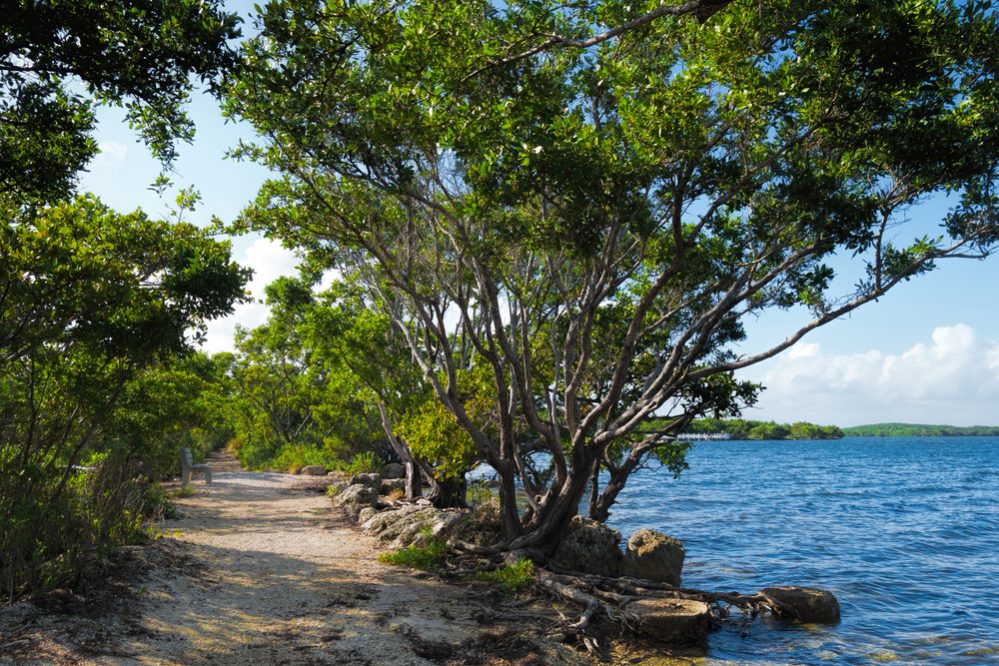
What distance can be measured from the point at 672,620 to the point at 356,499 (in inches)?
469

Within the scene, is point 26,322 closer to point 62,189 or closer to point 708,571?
point 62,189

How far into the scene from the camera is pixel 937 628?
1202 cm

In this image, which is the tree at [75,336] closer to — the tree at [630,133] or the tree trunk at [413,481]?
the tree at [630,133]

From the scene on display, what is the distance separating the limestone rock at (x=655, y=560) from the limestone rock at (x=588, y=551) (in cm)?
28

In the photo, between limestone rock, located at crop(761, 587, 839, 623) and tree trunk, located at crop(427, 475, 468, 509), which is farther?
tree trunk, located at crop(427, 475, 468, 509)

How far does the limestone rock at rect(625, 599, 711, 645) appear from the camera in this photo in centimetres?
905

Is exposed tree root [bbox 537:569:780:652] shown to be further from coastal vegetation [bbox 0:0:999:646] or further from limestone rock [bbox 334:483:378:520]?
limestone rock [bbox 334:483:378:520]

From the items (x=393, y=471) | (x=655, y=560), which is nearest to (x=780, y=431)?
(x=393, y=471)

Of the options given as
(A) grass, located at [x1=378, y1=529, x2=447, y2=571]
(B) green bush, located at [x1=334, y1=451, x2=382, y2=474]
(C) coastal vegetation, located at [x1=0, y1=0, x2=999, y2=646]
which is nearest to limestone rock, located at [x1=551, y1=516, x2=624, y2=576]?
(C) coastal vegetation, located at [x1=0, y1=0, x2=999, y2=646]

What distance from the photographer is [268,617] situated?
28.6 ft

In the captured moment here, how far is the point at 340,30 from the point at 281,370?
106 feet

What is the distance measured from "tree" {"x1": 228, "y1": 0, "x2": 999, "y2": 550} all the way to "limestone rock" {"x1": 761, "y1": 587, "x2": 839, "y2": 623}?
12.7ft

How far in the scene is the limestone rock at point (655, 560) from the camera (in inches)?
495

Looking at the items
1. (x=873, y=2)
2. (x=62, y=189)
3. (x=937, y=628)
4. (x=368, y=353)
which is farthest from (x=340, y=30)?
(x=937, y=628)
